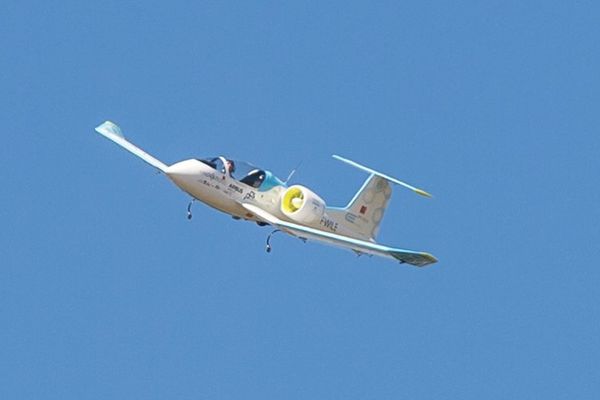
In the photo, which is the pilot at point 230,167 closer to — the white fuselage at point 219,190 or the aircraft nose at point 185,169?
the white fuselage at point 219,190

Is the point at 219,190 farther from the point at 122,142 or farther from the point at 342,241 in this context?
the point at 122,142

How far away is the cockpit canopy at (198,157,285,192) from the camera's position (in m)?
62.4

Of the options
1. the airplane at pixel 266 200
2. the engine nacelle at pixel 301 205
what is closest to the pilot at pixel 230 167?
the airplane at pixel 266 200

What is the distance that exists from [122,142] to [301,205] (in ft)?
26.4

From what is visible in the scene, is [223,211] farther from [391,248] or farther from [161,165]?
[391,248]

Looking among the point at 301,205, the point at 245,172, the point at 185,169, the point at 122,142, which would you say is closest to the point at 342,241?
the point at 301,205

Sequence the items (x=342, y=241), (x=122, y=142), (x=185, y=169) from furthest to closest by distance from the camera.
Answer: (x=122, y=142), (x=185, y=169), (x=342, y=241)

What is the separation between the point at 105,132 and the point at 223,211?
8007 millimetres

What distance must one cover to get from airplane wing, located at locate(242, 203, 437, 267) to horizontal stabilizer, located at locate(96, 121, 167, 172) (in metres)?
3.47

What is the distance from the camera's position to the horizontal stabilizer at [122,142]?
6378cm

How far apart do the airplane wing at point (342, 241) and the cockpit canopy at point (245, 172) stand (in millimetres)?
781

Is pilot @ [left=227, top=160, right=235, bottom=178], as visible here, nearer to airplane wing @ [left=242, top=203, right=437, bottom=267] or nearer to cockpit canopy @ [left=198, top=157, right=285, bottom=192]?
cockpit canopy @ [left=198, top=157, right=285, bottom=192]

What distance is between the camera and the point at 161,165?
6334cm

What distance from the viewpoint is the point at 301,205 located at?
6306 cm
